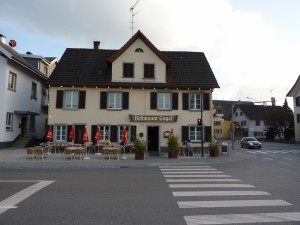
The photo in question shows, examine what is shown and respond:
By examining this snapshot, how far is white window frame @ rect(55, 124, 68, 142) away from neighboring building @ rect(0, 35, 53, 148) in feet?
13.7

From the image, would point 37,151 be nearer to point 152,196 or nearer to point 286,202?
point 152,196

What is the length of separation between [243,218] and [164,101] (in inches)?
851

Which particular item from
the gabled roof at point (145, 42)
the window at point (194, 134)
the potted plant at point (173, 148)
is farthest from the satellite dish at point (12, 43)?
the potted plant at point (173, 148)

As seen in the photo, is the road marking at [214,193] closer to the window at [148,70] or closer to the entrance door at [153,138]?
the entrance door at [153,138]

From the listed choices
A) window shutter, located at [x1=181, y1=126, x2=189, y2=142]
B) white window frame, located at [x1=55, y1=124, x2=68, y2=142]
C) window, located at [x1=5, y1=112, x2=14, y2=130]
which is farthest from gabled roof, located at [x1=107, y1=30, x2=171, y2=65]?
window, located at [x1=5, y1=112, x2=14, y2=130]

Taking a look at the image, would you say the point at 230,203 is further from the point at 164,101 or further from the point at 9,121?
the point at 9,121

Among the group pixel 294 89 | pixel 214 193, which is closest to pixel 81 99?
pixel 214 193

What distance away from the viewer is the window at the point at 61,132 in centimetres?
2652

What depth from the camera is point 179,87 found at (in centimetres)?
2738

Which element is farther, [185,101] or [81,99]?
[185,101]

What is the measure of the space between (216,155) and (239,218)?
17.6m

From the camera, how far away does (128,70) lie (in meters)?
27.7

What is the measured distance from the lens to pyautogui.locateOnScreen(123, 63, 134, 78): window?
27641mm

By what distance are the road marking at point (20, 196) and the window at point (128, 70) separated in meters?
17.6
